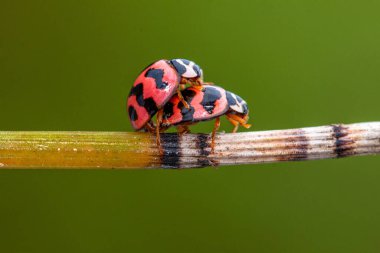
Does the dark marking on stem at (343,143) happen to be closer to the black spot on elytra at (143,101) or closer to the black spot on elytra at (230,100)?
the black spot on elytra at (230,100)

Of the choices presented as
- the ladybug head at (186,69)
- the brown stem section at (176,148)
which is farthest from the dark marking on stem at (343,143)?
the ladybug head at (186,69)

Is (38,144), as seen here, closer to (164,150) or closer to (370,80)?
(164,150)

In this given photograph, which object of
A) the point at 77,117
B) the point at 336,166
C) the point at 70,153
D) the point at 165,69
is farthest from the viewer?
the point at 336,166

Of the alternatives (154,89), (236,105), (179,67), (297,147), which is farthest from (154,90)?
(297,147)

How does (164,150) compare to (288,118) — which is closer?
(164,150)

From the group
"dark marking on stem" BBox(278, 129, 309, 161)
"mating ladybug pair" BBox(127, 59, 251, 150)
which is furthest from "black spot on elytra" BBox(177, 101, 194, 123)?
"dark marking on stem" BBox(278, 129, 309, 161)

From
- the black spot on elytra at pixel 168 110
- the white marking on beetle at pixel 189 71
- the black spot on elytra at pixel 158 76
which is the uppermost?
the white marking on beetle at pixel 189 71

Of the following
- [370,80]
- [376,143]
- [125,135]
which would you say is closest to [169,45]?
[370,80]

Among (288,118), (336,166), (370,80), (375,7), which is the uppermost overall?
(375,7)
